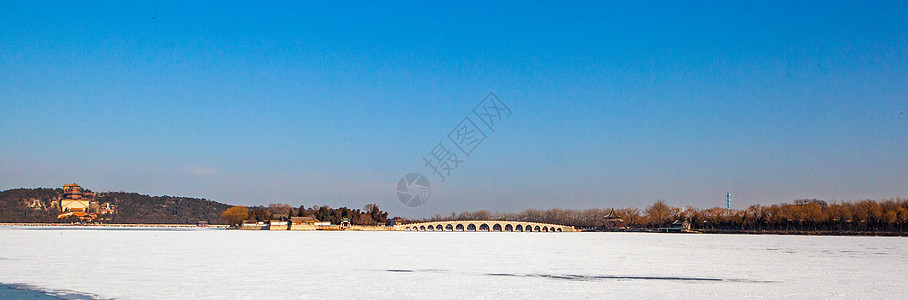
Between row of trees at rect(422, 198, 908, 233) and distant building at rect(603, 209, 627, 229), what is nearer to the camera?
row of trees at rect(422, 198, 908, 233)

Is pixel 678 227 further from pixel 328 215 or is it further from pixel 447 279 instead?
pixel 447 279

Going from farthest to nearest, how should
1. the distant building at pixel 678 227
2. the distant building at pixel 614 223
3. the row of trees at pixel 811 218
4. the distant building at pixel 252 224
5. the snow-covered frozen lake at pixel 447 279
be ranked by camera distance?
the distant building at pixel 614 223
the distant building at pixel 252 224
the distant building at pixel 678 227
the row of trees at pixel 811 218
the snow-covered frozen lake at pixel 447 279

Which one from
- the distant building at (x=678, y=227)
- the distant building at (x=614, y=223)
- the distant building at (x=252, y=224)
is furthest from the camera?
the distant building at (x=614, y=223)

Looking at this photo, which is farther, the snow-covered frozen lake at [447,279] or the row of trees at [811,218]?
the row of trees at [811,218]

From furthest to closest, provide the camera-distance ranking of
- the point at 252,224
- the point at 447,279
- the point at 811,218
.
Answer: the point at 252,224
the point at 811,218
the point at 447,279

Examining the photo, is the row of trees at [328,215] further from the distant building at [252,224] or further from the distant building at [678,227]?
the distant building at [678,227]

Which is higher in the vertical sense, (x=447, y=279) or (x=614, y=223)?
(x=614, y=223)

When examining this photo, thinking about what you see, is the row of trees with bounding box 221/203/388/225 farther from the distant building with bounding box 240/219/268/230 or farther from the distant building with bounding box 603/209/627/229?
the distant building with bounding box 603/209/627/229

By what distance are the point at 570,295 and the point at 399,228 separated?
17337 cm

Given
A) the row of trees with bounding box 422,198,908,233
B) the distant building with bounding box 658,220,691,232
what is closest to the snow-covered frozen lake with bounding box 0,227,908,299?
the row of trees with bounding box 422,198,908,233

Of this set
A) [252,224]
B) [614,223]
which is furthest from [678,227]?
[252,224]

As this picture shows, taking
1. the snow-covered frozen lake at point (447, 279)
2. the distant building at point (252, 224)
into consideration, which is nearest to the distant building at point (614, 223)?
the distant building at point (252, 224)

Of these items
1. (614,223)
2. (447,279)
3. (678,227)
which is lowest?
(447,279)

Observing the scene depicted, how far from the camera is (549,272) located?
2258cm
